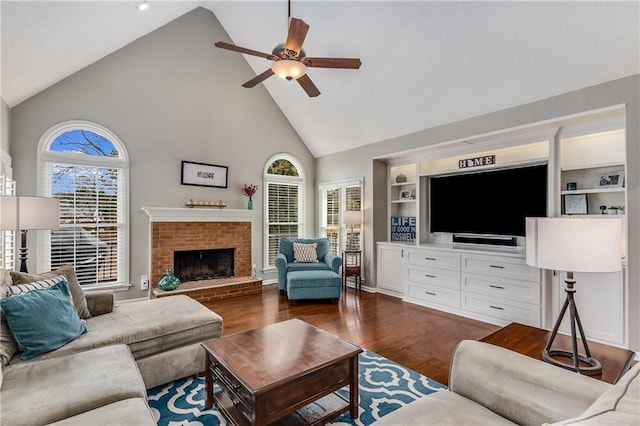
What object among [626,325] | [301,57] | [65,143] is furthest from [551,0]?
[65,143]

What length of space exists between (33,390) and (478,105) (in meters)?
4.62

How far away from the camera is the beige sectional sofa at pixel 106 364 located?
138cm

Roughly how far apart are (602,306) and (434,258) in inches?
70.4

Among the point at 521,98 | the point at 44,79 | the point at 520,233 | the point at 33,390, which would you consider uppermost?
the point at 44,79

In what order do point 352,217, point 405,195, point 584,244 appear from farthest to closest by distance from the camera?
point 405,195
point 352,217
point 584,244

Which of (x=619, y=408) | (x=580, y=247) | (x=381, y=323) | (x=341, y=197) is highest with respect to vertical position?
(x=341, y=197)

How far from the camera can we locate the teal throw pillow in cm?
188

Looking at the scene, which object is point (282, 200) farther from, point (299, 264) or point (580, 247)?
point (580, 247)

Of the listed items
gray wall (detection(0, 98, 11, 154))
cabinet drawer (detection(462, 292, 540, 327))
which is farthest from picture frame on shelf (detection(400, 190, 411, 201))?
gray wall (detection(0, 98, 11, 154))


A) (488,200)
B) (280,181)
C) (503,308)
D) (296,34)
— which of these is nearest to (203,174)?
(280,181)

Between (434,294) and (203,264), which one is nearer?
(434,294)

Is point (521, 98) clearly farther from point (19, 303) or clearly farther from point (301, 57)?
point (19, 303)

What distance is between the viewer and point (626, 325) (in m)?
2.91

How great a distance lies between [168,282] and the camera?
4.52m
